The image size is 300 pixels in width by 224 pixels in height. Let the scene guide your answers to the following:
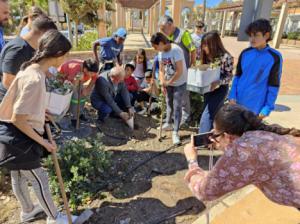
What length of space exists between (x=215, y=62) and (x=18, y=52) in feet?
6.62

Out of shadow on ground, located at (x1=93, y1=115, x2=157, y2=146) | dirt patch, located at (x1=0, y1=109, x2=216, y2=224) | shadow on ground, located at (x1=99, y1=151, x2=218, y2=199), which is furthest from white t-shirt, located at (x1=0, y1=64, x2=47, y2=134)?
shadow on ground, located at (x1=93, y1=115, x2=157, y2=146)

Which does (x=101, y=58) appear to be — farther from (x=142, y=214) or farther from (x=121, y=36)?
(x=142, y=214)

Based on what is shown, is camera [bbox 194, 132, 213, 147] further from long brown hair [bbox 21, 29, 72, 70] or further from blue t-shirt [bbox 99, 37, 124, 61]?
blue t-shirt [bbox 99, 37, 124, 61]

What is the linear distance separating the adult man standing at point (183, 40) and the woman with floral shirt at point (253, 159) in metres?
2.41

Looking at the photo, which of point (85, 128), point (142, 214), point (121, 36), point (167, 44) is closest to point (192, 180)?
point (142, 214)

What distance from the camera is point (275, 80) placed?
2547 mm


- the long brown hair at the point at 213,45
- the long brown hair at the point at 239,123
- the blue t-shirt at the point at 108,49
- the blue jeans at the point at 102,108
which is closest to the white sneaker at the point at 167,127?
the blue jeans at the point at 102,108

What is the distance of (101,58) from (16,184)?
155 inches

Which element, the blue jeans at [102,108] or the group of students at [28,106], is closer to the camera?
the group of students at [28,106]

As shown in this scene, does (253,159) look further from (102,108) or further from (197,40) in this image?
(197,40)

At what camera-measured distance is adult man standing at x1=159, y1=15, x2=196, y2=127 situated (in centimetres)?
398

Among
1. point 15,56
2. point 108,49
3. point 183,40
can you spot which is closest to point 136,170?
point 15,56

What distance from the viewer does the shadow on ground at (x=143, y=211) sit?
7.67ft

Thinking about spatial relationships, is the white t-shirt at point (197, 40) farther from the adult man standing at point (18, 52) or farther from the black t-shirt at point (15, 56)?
the black t-shirt at point (15, 56)
